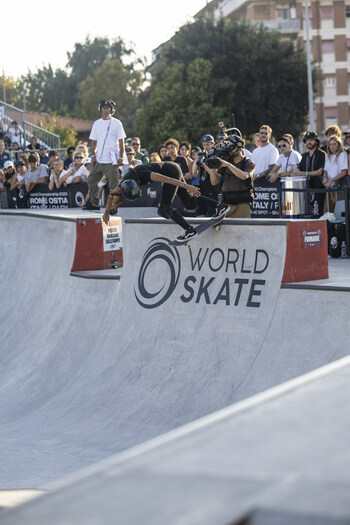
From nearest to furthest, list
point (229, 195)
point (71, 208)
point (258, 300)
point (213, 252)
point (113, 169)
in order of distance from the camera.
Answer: point (258, 300)
point (213, 252)
point (229, 195)
point (113, 169)
point (71, 208)

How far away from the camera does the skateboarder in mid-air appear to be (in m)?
8.45

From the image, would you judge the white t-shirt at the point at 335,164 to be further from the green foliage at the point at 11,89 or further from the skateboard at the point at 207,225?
the green foliage at the point at 11,89

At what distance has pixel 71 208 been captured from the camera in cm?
1691

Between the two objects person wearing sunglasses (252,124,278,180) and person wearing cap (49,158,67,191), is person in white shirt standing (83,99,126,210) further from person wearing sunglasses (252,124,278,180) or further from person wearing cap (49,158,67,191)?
person wearing cap (49,158,67,191)

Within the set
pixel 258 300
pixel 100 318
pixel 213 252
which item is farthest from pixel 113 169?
pixel 258 300

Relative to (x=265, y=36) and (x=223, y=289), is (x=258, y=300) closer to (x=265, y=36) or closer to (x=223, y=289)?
(x=223, y=289)

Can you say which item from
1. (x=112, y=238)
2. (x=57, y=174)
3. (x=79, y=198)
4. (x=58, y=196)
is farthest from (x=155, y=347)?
(x=58, y=196)

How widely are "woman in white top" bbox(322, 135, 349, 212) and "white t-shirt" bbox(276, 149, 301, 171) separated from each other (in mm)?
990

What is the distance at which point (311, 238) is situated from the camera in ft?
26.6

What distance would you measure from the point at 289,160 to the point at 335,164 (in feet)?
4.06

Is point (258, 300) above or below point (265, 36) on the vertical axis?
below

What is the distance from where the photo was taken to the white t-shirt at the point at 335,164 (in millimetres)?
10938

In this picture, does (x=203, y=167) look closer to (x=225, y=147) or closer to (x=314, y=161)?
(x=314, y=161)

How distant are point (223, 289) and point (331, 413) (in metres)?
6.62
